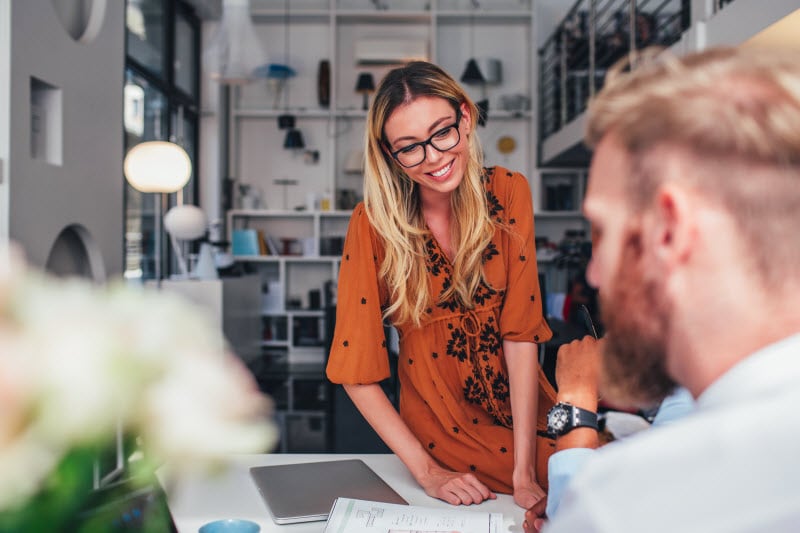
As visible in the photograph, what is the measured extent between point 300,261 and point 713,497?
7269 mm

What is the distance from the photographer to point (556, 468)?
36.3 inches

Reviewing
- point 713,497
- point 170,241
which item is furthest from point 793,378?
point 170,241

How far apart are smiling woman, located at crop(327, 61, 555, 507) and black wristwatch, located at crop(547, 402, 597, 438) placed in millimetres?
464

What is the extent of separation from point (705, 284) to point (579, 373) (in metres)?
0.49

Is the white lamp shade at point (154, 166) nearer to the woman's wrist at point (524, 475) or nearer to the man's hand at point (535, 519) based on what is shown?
the woman's wrist at point (524, 475)

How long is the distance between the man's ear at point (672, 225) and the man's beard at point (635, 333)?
22mm

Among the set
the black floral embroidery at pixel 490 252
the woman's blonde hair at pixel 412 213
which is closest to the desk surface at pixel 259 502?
the woman's blonde hair at pixel 412 213

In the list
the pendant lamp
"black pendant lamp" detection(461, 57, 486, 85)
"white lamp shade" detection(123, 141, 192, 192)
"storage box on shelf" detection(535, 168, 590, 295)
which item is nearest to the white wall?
"white lamp shade" detection(123, 141, 192, 192)

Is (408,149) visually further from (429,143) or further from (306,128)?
(306,128)

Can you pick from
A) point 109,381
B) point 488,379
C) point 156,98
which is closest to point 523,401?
point 488,379

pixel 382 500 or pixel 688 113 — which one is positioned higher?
pixel 688 113

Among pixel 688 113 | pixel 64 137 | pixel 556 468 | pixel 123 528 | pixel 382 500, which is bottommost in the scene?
pixel 382 500

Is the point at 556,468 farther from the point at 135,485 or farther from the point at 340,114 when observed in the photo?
the point at 340,114

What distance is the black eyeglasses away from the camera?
4.82 feet
